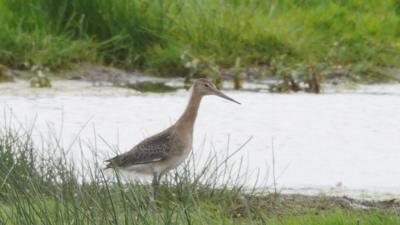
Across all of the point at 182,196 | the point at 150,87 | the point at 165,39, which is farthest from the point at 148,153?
the point at 165,39

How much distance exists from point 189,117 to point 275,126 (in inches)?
89.5

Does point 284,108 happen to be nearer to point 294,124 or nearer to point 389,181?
point 294,124

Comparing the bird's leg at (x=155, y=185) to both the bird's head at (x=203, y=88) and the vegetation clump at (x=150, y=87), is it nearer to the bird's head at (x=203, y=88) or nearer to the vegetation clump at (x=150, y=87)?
the bird's head at (x=203, y=88)

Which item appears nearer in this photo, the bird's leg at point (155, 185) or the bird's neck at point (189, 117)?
the bird's leg at point (155, 185)

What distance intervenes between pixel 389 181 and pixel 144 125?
2489 mm

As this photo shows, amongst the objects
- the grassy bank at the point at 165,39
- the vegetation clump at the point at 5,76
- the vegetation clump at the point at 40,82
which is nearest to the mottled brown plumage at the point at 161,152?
the vegetation clump at the point at 40,82

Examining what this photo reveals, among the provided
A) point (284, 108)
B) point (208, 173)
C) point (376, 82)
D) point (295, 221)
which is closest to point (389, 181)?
point (208, 173)

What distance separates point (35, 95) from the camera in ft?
36.0

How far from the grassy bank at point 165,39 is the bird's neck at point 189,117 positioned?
161 inches

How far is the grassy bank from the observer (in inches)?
476

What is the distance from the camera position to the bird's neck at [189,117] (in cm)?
753

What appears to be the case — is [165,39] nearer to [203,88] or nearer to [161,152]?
[203,88]

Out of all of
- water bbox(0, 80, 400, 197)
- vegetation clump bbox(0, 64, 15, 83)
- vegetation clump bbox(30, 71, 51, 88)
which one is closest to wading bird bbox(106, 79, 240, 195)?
water bbox(0, 80, 400, 197)

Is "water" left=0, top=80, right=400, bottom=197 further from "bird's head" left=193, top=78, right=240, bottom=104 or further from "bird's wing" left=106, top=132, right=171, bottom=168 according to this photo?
"bird's head" left=193, top=78, right=240, bottom=104
